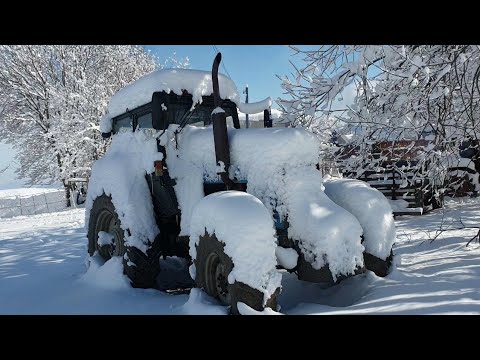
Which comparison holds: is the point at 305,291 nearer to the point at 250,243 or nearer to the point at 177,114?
the point at 250,243

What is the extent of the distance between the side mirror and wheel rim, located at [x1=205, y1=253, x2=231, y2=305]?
1.64 meters

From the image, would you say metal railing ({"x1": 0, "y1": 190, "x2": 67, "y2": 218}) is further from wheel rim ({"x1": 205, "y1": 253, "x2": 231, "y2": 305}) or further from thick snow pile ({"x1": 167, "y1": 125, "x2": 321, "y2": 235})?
wheel rim ({"x1": 205, "y1": 253, "x2": 231, "y2": 305})

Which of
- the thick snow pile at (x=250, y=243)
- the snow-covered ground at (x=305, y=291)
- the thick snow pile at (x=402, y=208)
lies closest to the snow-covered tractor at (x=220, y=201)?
the thick snow pile at (x=250, y=243)

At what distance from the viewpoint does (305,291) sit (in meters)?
3.69

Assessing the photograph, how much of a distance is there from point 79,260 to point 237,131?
381cm

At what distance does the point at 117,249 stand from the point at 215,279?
5.49 ft

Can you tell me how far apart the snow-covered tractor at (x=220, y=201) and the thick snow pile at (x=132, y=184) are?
0.04ft

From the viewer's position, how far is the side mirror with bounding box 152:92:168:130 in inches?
153

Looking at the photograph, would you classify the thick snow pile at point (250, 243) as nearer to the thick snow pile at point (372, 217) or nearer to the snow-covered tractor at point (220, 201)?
the snow-covered tractor at point (220, 201)

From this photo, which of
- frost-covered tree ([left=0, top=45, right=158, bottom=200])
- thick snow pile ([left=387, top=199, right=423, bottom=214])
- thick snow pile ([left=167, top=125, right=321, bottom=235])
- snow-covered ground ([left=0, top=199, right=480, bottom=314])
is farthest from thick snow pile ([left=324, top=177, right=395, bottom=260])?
frost-covered tree ([left=0, top=45, right=158, bottom=200])
